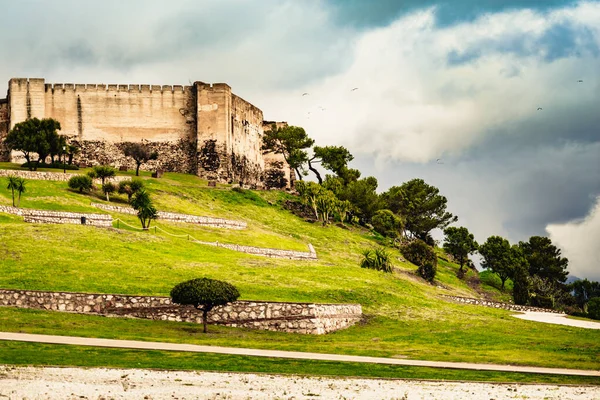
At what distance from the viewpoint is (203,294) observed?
33.3 meters

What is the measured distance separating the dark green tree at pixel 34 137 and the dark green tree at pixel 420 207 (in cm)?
3945

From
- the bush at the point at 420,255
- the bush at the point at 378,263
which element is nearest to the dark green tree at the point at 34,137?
the bush at the point at 378,263

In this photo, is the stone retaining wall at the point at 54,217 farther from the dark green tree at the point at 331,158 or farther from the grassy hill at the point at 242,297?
the dark green tree at the point at 331,158

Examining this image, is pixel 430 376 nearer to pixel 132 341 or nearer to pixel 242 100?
pixel 132 341

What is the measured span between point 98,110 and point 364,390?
7839cm

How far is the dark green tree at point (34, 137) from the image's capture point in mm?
80500

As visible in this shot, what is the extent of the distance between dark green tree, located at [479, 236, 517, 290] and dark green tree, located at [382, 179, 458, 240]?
11.0m

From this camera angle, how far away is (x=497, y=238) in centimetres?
9012

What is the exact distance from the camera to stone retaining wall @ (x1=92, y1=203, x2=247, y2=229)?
6347cm

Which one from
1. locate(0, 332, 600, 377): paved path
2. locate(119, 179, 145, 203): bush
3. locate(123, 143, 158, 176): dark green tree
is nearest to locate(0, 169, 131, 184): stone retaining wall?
locate(119, 179, 145, 203): bush

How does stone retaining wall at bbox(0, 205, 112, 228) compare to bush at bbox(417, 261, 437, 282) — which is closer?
stone retaining wall at bbox(0, 205, 112, 228)

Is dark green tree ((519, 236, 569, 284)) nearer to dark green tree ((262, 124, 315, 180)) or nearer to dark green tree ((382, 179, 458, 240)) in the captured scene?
dark green tree ((382, 179, 458, 240))

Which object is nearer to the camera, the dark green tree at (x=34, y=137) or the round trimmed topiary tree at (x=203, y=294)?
the round trimmed topiary tree at (x=203, y=294)

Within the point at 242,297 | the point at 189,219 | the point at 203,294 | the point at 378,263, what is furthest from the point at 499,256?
the point at 203,294
